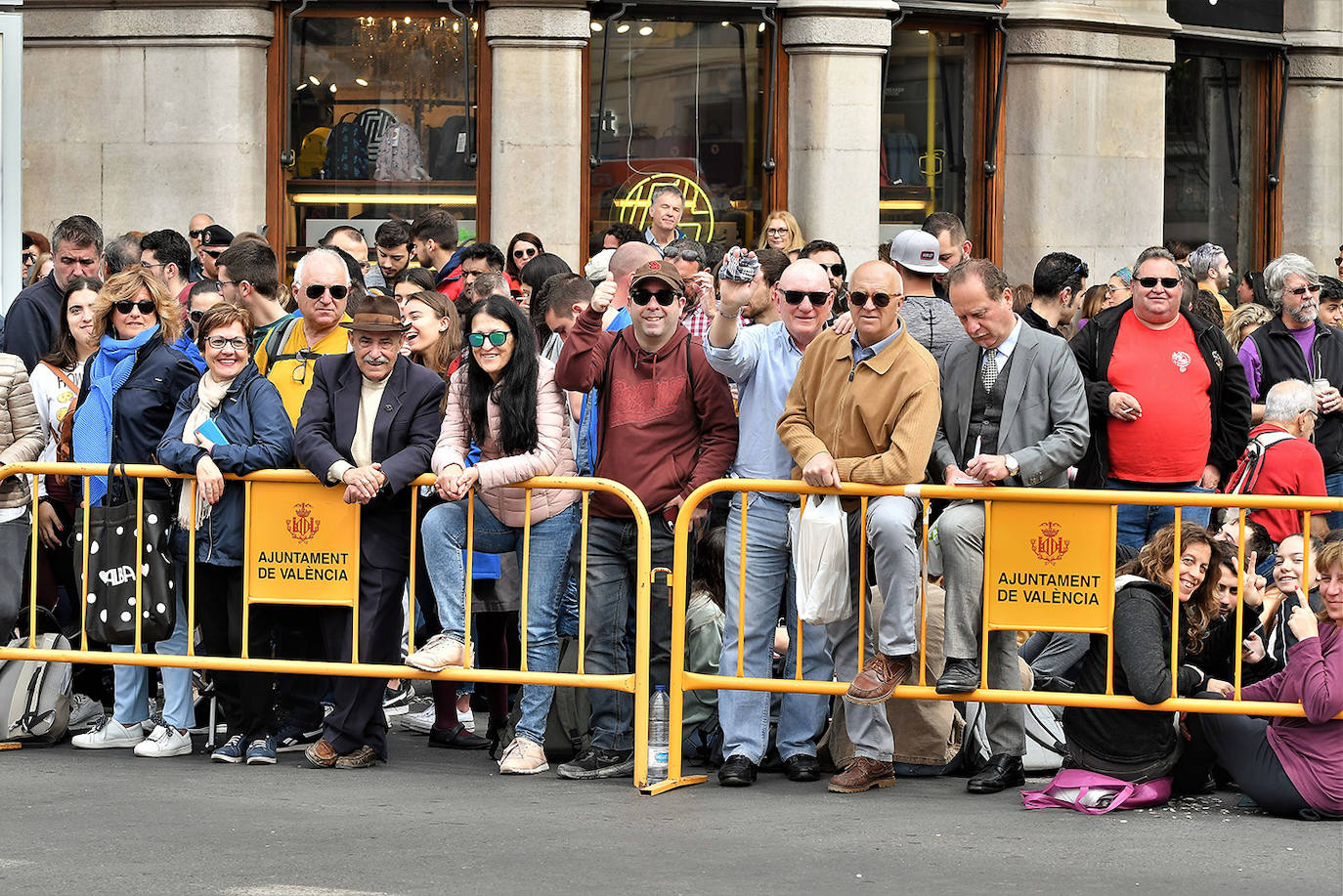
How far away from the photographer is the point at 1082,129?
16.7 metres

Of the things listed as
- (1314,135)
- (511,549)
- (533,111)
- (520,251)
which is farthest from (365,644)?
(1314,135)

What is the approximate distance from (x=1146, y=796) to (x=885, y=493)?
1591 millimetres

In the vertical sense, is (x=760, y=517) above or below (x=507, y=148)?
below

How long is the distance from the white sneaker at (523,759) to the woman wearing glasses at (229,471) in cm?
106

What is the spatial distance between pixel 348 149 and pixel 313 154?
30cm

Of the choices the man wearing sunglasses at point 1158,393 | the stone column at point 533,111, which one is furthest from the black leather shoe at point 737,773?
the stone column at point 533,111

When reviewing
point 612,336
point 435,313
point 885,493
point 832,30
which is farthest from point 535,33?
point 885,493

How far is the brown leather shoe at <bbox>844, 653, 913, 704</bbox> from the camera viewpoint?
7.79 m

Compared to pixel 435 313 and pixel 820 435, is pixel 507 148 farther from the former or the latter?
pixel 820 435

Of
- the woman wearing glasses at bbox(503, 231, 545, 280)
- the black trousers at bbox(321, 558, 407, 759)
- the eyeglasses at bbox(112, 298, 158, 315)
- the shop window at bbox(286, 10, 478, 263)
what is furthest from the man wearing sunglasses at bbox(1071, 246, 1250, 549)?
the shop window at bbox(286, 10, 478, 263)

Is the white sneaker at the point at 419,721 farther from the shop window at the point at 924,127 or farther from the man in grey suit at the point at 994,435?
the shop window at the point at 924,127

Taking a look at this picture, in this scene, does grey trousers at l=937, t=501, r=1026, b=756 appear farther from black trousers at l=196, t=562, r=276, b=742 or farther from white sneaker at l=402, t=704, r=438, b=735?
black trousers at l=196, t=562, r=276, b=742

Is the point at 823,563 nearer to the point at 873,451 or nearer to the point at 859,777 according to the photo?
the point at 873,451

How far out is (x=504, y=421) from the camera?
830 centimetres
